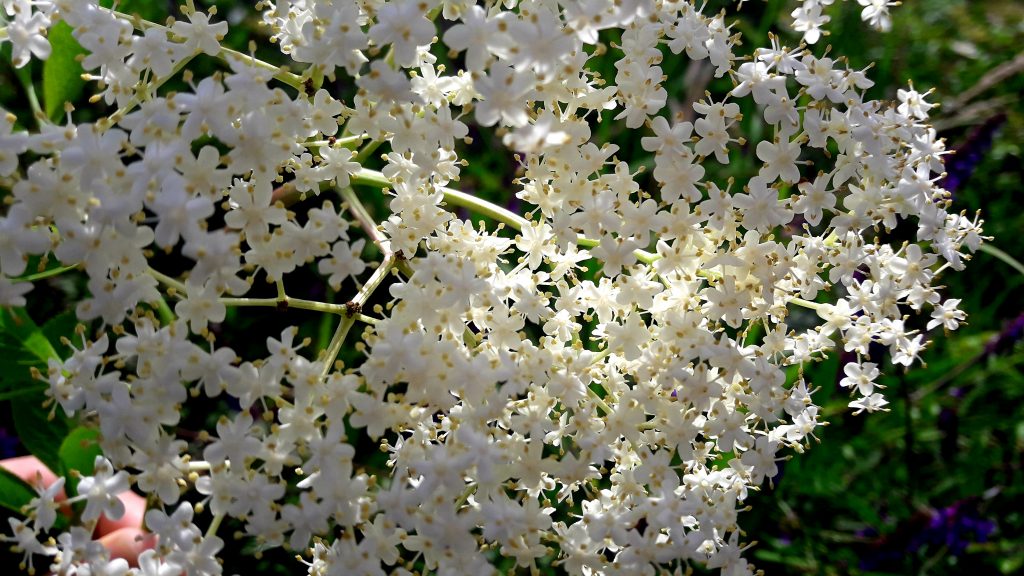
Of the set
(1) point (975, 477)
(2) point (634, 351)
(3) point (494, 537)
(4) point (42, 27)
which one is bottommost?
(1) point (975, 477)

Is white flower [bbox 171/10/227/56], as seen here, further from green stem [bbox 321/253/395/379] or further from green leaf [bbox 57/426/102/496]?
green leaf [bbox 57/426/102/496]

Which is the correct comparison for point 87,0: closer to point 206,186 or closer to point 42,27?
point 42,27

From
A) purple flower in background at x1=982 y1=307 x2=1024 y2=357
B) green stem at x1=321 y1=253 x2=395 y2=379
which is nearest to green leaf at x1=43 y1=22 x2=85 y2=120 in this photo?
green stem at x1=321 y1=253 x2=395 y2=379

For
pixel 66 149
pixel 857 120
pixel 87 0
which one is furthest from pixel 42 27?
pixel 857 120

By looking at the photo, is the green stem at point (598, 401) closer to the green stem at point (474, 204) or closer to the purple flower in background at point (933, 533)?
the green stem at point (474, 204)

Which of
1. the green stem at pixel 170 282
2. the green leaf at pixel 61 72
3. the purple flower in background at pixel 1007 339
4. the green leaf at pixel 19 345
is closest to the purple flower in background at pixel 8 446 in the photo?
the green leaf at pixel 19 345

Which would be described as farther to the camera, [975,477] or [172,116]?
[975,477]
